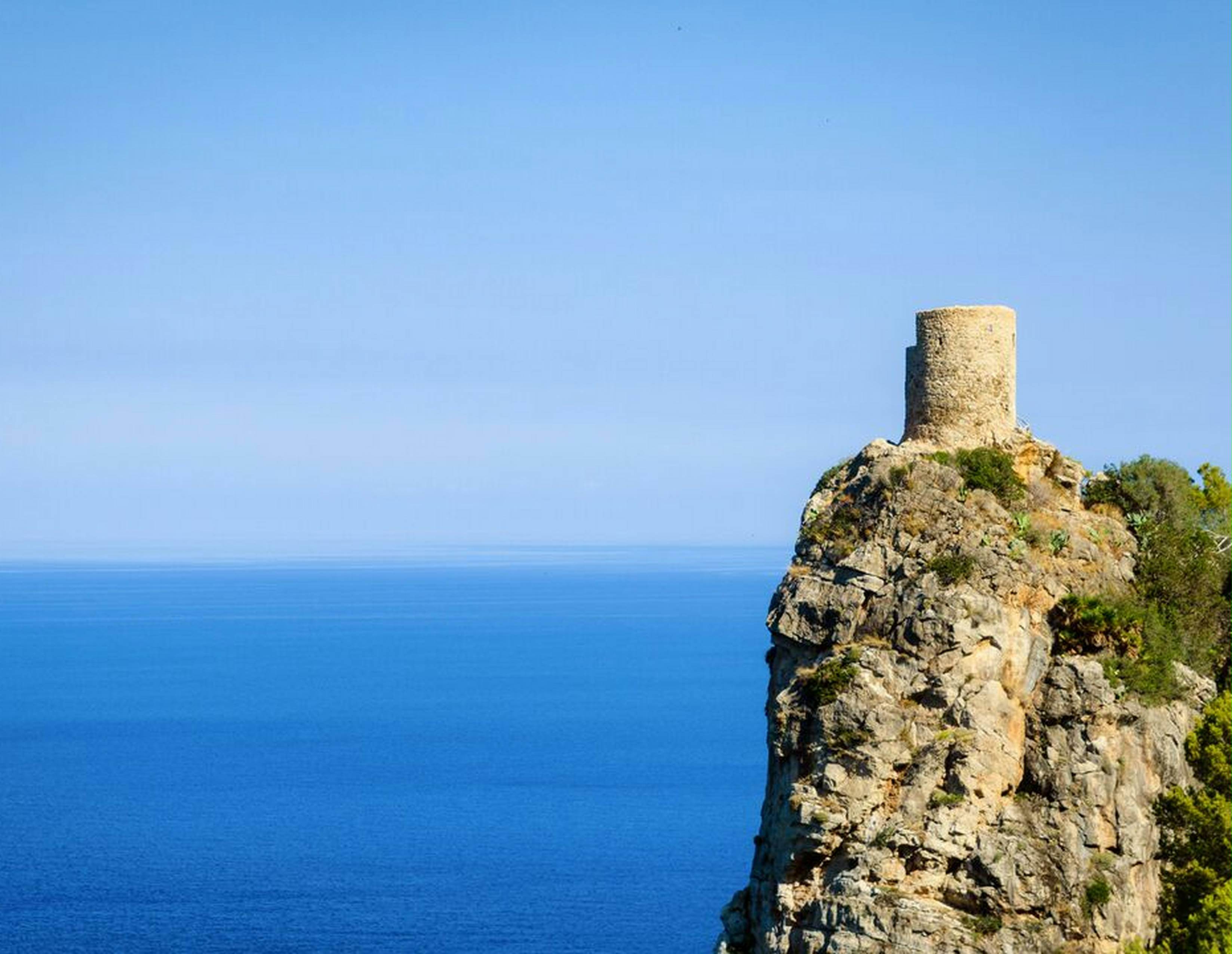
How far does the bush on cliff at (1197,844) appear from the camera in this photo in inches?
1442

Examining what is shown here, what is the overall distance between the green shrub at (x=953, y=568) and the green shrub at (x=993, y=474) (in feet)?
6.59

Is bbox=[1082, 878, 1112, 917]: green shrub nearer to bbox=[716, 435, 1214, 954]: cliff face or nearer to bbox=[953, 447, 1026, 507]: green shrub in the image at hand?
bbox=[716, 435, 1214, 954]: cliff face

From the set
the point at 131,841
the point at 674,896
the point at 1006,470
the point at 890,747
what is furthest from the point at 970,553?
the point at 131,841

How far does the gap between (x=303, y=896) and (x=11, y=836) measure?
22009mm

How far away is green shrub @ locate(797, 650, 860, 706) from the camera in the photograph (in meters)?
36.5

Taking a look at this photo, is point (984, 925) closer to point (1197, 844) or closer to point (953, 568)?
point (1197, 844)

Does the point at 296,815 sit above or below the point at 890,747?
below

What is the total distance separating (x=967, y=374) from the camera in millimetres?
39938

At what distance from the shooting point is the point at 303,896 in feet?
244

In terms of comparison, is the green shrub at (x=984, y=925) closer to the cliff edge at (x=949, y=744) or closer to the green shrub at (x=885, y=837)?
the cliff edge at (x=949, y=744)

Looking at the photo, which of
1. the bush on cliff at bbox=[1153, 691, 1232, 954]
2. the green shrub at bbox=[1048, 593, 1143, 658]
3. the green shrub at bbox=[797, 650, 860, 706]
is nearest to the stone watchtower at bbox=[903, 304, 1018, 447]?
the green shrub at bbox=[1048, 593, 1143, 658]

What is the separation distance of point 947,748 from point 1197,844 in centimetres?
678

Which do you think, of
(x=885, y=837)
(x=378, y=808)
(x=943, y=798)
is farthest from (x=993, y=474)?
(x=378, y=808)

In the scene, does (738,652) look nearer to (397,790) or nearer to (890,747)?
(397,790)
